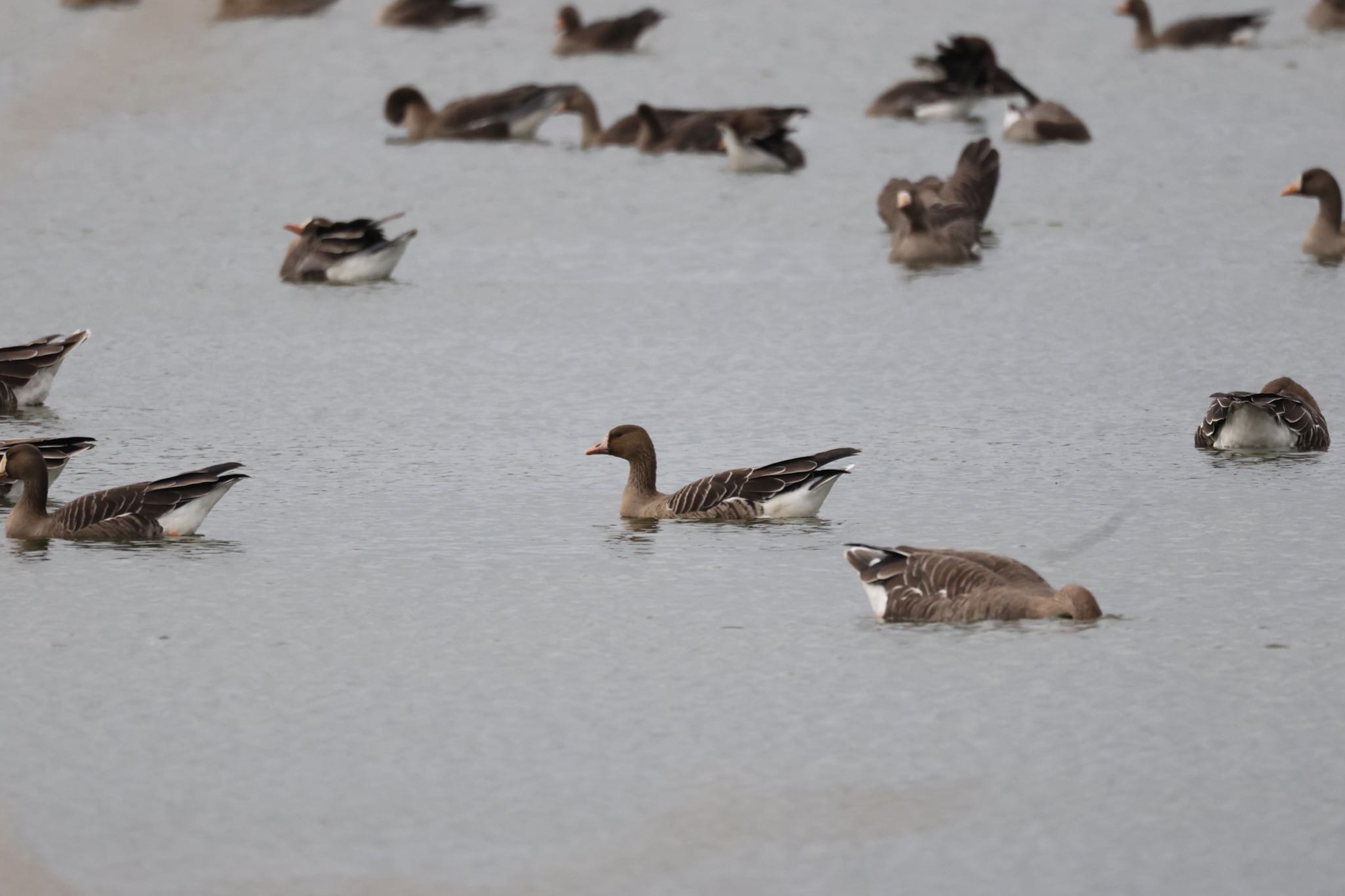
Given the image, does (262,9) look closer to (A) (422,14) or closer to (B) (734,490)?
(A) (422,14)

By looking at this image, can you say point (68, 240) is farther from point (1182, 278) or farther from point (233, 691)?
point (233, 691)

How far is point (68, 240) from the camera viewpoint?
21.6 m

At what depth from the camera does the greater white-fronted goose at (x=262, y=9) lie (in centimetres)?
3978

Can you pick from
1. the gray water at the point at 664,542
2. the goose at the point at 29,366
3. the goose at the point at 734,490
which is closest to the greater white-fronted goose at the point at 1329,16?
the gray water at the point at 664,542

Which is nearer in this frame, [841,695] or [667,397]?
[841,695]

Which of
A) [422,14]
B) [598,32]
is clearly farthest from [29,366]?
[422,14]

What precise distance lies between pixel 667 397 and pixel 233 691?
652 cm

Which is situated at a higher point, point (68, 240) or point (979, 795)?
Answer: point (68, 240)

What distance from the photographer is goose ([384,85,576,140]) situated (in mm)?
27875

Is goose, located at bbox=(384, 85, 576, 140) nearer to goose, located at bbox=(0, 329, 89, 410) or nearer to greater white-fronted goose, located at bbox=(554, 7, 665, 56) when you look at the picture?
greater white-fronted goose, located at bbox=(554, 7, 665, 56)

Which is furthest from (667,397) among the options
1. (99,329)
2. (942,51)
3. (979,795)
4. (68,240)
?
(942,51)

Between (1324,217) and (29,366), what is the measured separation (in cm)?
1162

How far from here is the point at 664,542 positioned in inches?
449

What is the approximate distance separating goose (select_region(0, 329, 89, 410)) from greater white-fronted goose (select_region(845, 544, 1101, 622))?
282 inches
